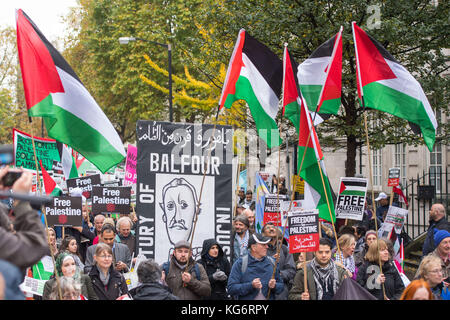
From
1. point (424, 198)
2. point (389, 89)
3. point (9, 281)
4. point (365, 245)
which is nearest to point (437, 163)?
point (424, 198)

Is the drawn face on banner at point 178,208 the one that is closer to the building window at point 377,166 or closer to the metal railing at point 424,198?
the metal railing at point 424,198

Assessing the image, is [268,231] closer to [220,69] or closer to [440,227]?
[440,227]

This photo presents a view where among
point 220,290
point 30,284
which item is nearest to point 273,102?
point 220,290

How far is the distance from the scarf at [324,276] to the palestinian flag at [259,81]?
2.80 metres

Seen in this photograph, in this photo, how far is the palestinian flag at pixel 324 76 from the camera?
8227 millimetres

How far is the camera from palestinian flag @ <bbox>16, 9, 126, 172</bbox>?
6.39m

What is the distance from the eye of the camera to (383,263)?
7.23m

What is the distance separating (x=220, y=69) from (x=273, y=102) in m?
9.83

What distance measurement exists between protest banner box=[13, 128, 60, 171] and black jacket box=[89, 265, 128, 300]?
112 inches

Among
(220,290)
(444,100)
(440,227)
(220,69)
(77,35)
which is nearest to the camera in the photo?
(220,290)

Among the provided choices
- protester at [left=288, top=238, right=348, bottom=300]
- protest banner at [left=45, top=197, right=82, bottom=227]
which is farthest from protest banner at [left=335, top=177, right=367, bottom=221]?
protest banner at [left=45, top=197, right=82, bottom=227]

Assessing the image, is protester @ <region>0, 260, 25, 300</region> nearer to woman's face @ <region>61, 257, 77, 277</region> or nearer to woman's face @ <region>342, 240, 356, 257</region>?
woman's face @ <region>61, 257, 77, 277</region>

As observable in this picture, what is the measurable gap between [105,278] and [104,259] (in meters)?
0.23

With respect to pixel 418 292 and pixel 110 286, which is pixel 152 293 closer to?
pixel 110 286
